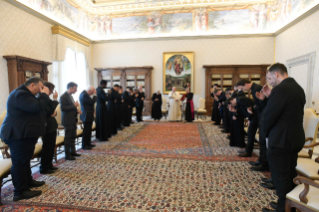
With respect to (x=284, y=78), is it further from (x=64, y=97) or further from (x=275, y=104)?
(x=64, y=97)

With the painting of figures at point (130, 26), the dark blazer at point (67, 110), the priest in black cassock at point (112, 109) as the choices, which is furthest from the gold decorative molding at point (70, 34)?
the dark blazer at point (67, 110)

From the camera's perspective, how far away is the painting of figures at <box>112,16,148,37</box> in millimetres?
13055

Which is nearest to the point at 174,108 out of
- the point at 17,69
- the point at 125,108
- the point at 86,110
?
the point at 125,108

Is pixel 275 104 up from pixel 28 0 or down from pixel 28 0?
down

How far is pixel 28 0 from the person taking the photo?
816 centimetres

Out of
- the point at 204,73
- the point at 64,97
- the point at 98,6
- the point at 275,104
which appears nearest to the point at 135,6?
the point at 98,6

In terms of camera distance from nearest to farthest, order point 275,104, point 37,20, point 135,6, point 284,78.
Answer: point 275,104
point 284,78
point 37,20
point 135,6

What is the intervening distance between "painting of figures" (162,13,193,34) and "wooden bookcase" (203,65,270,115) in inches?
110

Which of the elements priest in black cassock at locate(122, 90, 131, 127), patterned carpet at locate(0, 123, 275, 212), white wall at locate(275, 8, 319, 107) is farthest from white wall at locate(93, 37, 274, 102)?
patterned carpet at locate(0, 123, 275, 212)

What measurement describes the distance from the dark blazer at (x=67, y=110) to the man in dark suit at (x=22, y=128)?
1.42 metres

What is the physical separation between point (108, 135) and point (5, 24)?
5495 millimetres

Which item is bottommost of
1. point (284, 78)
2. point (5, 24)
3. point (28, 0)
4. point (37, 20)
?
point (284, 78)

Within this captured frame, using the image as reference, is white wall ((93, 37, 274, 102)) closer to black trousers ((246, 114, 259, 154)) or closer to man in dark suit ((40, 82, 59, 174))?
black trousers ((246, 114, 259, 154))

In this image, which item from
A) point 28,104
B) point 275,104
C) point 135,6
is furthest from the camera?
point 135,6
